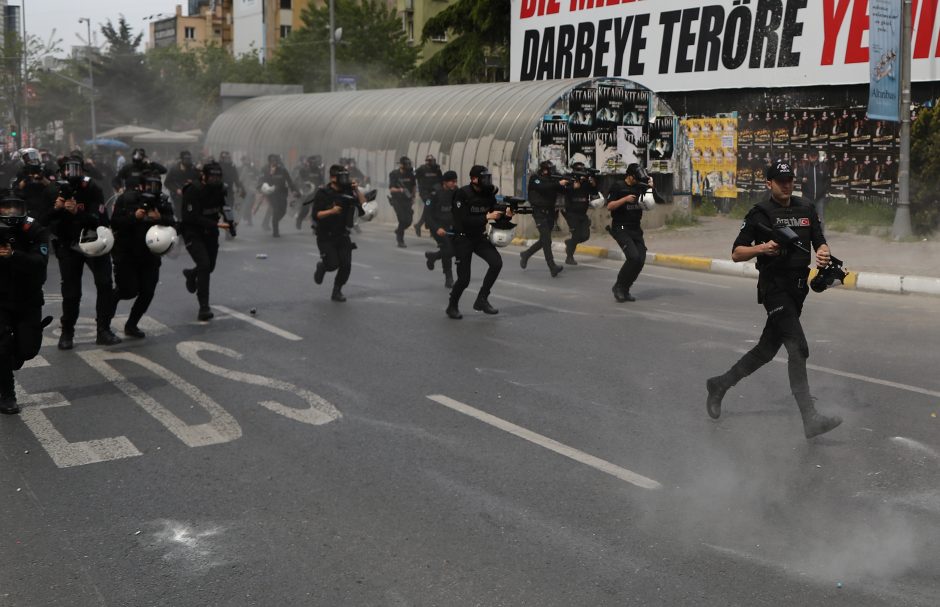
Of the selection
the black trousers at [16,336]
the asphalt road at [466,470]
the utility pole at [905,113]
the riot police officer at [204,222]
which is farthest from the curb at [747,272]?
the black trousers at [16,336]

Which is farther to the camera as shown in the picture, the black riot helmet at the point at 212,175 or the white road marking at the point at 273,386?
the black riot helmet at the point at 212,175

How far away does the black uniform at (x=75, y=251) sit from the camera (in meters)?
10.2

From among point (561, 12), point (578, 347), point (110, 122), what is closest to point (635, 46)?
point (561, 12)

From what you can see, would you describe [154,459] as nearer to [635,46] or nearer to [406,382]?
[406,382]

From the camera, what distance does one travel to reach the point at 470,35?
126 feet

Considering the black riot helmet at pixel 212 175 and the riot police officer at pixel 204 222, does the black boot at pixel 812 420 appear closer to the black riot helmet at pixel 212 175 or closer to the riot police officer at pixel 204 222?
the riot police officer at pixel 204 222

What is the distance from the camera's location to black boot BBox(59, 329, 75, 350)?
1030 centimetres

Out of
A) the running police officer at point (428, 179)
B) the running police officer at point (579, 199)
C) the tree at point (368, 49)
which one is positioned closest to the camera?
the running police officer at point (579, 199)

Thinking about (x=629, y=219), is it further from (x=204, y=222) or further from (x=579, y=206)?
(x=204, y=222)

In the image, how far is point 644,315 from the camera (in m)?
12.5

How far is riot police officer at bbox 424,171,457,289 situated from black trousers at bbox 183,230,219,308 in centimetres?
271

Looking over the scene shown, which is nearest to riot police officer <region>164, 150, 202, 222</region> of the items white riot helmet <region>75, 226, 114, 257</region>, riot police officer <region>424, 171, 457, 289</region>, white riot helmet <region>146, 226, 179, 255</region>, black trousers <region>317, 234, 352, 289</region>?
riot police officer <region>424, 171, 457, 289</region>

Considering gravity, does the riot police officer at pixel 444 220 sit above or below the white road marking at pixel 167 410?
above

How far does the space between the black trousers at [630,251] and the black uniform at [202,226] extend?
4.94 m
